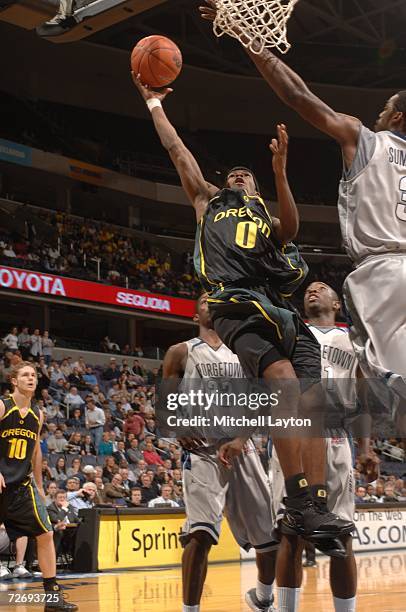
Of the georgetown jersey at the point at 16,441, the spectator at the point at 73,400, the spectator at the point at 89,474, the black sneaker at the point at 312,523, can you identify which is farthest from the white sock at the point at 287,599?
the spectator at the point at 73,400

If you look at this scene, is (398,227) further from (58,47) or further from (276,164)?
(58,47)

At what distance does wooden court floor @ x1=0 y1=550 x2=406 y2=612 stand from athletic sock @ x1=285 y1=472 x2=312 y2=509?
3.92 metres

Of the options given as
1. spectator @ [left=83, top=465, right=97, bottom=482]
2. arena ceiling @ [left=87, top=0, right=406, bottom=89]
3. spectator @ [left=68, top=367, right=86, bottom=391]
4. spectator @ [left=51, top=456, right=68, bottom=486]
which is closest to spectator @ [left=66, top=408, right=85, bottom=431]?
spectator @ [left=68, top=367, right=86, bottom=391]

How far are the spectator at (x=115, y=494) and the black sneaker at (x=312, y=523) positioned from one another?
370 inches

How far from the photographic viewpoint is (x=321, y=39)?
91.2 feet

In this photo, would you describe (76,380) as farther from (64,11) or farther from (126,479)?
(64,11)

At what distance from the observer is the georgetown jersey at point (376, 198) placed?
154 inches

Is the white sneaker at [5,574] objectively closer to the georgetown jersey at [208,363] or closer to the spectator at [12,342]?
the georgetown jersey at [208,363]

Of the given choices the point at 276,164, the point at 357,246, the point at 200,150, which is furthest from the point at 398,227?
the point at 200,150

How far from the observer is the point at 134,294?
23891 millimetres

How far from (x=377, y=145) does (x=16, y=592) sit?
670 cm

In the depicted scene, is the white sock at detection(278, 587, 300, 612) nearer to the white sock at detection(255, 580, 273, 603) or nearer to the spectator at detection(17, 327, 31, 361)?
the white sock at detection(255, 580, 273, 603)

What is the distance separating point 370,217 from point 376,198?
3.5 inches

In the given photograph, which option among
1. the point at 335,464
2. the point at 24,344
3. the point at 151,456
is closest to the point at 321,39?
the point at 24,344
